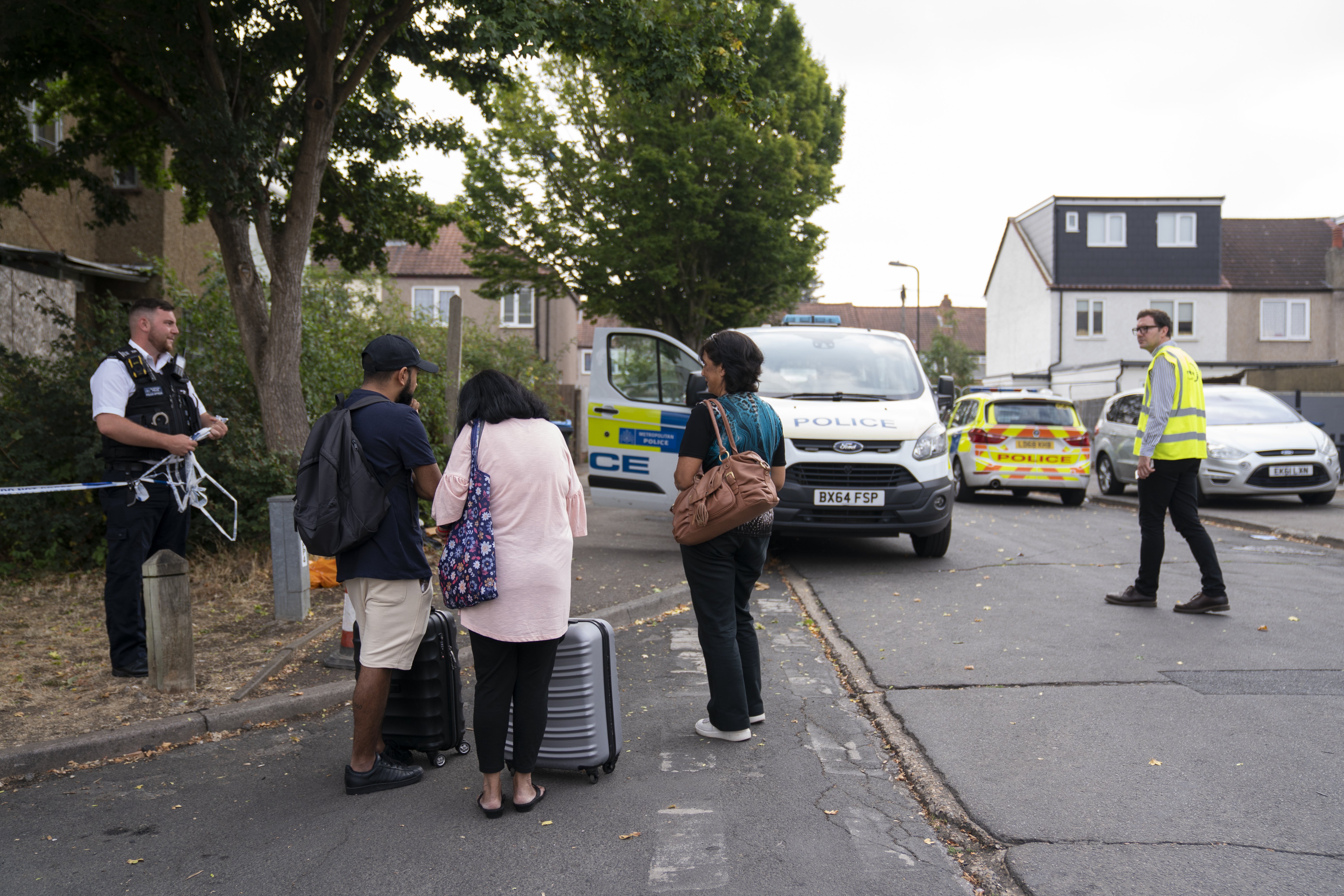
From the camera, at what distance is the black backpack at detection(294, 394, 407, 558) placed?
12.5ft

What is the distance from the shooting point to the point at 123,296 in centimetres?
1653

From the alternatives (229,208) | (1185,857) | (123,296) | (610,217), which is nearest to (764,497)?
(1185,857)

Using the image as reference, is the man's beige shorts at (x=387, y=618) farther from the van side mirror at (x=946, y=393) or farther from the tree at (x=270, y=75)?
the van side mirror at (x=946, y=393)

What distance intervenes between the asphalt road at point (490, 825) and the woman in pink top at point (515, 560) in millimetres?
278

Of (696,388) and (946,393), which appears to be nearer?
(696,388)

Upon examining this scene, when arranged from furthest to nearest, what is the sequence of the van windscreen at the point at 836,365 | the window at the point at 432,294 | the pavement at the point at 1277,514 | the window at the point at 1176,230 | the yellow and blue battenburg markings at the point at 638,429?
the window at the point at 1176,230 → the window at the point at 432,294 → the pavement at the point at 1277,514 → the van windscreen at the point at 836,365 → the yellow and blue battenburg markings at the point at 638,429

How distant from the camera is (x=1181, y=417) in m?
7.12

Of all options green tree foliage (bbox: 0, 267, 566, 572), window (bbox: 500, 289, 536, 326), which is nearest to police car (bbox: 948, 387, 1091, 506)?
green tree foliage (bbox: 0, 267, 566, 572)

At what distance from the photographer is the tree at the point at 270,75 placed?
8.77 m

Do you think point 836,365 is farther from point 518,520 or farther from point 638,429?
point 518,520

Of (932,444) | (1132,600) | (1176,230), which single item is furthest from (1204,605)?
(1176,230)

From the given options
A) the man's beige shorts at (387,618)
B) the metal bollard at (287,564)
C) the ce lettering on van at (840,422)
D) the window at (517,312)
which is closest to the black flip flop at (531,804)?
the man's beige shorts at (387,618)

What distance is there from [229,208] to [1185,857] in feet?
28.0

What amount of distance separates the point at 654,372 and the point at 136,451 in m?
4.73
